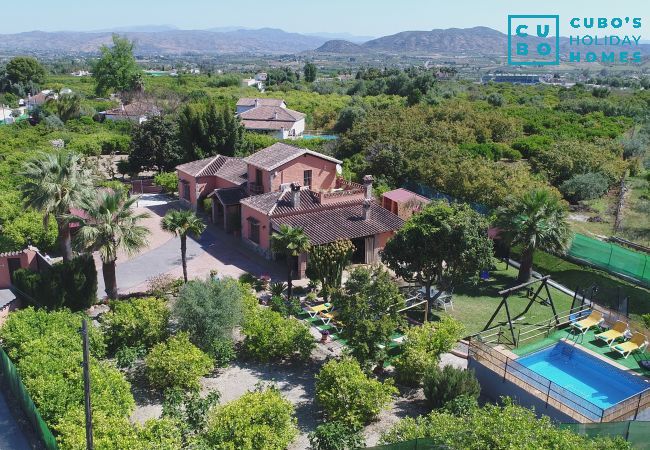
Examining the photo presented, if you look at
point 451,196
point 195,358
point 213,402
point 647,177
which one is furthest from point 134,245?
point 647,177

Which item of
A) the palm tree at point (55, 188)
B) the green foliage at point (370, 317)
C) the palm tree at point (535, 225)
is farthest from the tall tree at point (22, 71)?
the green foliage at point (370, 317)

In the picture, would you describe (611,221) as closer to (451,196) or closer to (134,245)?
(451,196)

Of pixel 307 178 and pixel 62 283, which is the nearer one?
pixel 62 283

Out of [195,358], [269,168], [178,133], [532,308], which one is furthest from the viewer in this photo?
[178,133]

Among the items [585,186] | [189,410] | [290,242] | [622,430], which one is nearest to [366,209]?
[290,242]

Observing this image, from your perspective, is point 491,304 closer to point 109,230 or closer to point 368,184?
point 368,184

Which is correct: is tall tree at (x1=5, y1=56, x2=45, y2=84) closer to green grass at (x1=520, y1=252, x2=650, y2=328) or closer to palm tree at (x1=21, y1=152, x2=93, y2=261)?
palm tree at (x1=21, y1=152, x2=93, y2=261)
